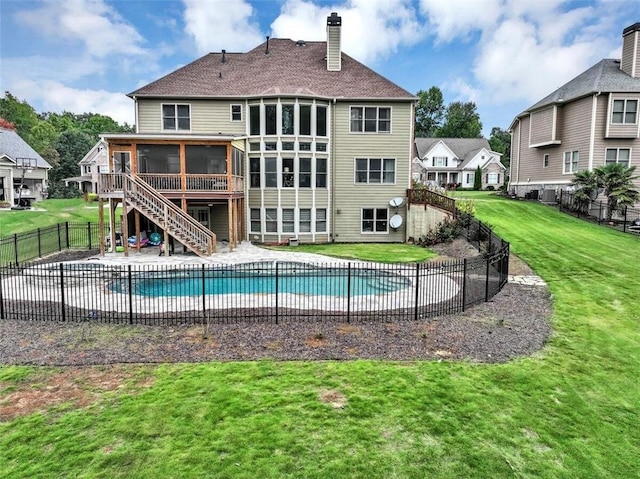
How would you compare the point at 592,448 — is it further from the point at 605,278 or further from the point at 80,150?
the point at 80,150

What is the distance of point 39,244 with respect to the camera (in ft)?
63.3

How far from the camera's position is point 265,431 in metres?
5.87

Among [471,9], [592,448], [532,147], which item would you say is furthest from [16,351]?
[532,147]

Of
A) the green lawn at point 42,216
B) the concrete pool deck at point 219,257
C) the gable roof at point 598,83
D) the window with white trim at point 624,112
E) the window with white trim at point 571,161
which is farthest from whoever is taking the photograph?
the window with white trim at point 571,161

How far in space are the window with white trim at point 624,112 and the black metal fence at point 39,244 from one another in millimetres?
32537

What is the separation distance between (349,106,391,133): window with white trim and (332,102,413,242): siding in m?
0.25

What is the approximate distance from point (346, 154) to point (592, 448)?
2141 centimetres

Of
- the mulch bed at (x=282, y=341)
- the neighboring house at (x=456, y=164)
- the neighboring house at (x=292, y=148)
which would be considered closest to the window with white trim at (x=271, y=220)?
the neighboring house at (x=292, y=148)

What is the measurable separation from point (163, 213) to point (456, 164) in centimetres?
4882

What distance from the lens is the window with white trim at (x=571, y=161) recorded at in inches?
1162

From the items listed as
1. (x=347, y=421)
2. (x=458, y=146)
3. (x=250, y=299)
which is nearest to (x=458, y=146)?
(x=458, y=146)

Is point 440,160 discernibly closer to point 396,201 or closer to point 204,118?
point 396,201

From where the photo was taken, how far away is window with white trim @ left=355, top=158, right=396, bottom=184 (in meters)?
25.7

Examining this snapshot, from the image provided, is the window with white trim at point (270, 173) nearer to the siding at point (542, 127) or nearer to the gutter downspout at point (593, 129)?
the gutter downspout at point (593, 129)
